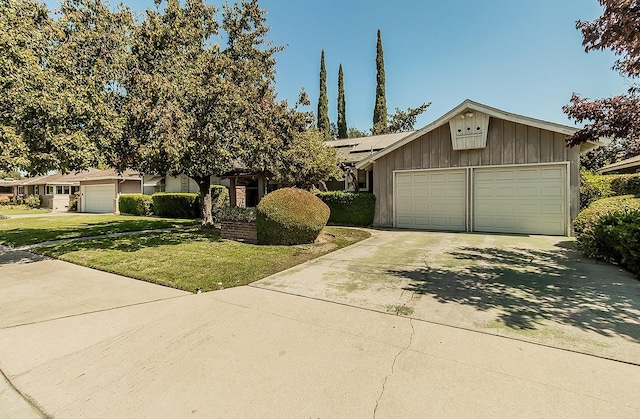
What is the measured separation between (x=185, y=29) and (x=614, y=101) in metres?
10.6

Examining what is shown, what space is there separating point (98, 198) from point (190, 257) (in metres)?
24.6

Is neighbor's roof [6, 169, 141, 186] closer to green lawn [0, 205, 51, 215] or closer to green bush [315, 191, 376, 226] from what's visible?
green lawn [0, 205, 51, 215]

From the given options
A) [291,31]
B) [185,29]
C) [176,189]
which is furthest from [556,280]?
[176,189]

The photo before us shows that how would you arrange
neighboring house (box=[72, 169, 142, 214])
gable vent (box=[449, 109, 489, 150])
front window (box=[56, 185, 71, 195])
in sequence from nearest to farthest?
gable vent (box=[449, 109, 489, 150]) → neighboring house (box=[72, 169, 142, 214]) → front window (box=[56, 185, 71, 195])

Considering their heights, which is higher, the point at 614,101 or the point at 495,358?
the point at 614,101

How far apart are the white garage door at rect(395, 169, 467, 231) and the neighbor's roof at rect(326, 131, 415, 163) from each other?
4.64 metres

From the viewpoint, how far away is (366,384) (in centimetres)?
249

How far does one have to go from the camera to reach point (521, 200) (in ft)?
35.2

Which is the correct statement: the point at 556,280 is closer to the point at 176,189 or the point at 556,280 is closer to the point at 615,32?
the point at 615,32

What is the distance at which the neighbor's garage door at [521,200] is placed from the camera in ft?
33.5

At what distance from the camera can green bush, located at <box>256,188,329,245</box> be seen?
29.1 ft

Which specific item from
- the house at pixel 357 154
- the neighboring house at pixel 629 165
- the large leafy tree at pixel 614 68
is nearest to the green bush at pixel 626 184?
the neighboring house at pixel 629 165

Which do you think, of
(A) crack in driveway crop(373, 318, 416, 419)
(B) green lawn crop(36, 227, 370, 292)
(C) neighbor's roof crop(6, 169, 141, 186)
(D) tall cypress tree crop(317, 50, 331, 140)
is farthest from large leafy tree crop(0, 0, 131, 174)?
(D) tall cypress tree crop(317, 50, 331, 140)

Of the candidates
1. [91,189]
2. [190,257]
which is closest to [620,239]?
[190,257]
